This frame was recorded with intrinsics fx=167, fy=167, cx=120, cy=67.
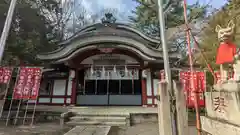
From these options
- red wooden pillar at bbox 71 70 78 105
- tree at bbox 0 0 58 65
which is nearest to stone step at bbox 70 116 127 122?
red wooden pillar at bbox 71 70 78 105

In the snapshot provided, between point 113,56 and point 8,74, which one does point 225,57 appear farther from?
point 113,56

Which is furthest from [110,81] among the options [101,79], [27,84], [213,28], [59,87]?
[213,28]

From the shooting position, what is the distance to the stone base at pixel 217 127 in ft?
7.43

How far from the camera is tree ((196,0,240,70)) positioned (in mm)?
8523

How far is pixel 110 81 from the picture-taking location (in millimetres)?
11070

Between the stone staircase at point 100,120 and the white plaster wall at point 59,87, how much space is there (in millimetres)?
3441

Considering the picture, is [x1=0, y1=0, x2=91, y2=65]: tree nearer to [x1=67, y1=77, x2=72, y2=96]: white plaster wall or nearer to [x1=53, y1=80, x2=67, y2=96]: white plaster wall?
[x1=53, y1=80, x2=67, y2=96]: white plaster wall

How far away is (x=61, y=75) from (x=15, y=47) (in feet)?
10.8

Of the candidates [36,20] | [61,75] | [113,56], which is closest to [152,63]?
[113,56]

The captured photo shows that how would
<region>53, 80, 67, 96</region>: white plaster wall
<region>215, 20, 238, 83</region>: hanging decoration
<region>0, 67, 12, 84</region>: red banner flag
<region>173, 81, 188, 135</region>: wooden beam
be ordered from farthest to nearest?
<region>53, 80, 67, 96</region>: white plaster wall < <region>0, 67, 12, 84</region>: red banner flag < <region>173, 81, 188, 135</region>: wooden beam < <region>215, 20, 238, 83</region>: hanging decoration

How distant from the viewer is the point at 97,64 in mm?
11000

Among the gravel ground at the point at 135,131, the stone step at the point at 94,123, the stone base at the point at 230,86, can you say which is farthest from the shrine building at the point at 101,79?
the stone base at the point at 230,86

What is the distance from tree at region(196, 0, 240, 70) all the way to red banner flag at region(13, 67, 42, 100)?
828 centimetres

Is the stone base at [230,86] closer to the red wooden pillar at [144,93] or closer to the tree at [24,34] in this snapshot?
the red wooden pillar at [144,93]
